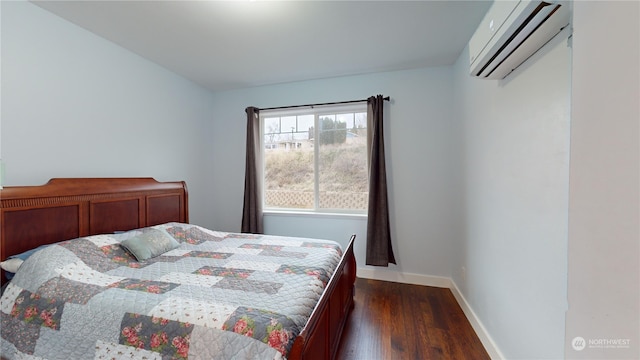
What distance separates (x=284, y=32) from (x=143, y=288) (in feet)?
7.03

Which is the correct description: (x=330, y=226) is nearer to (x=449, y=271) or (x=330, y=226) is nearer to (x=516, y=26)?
(x=449, y=271)

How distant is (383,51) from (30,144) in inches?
117

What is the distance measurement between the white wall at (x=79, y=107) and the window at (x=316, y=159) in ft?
3.75

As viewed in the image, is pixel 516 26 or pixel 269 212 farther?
pixel 269 212

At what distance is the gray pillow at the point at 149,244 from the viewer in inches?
76.6

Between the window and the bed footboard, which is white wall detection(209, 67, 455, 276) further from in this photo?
the bed footboard

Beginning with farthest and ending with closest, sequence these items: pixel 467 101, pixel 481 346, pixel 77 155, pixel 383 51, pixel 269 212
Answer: pixel 269 212, pixel 383 51, pixel 467 101, pixel 77 155, pixel 481 346

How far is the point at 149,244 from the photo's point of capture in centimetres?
205

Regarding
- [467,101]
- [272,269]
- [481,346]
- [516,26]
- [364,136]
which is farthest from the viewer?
[364,136]

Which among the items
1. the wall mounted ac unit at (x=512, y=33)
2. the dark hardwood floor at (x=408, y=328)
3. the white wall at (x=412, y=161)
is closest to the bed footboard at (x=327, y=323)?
the dark hardwood floor at (x=408, y=328)

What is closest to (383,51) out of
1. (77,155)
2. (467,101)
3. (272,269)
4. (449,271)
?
(467,101)

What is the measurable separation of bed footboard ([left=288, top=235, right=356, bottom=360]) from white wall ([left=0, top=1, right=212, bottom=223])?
223 cm

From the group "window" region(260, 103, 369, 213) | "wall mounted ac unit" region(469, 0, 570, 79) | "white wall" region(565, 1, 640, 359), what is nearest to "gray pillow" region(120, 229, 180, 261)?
"window" region(260, 103, 369, 213)

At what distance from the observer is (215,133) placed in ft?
12.2
